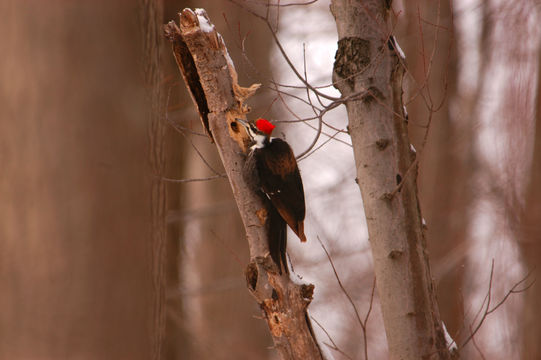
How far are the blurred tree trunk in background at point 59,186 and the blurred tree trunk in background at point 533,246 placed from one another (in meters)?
5.15

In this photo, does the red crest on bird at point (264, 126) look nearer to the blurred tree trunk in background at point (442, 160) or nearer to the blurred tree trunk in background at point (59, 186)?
the blurred tree trunk in background at point (59, 186)

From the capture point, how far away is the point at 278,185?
8.01ft

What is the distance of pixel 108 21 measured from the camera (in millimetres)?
632

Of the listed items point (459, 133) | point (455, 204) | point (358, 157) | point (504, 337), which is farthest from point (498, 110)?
point (358, 157)

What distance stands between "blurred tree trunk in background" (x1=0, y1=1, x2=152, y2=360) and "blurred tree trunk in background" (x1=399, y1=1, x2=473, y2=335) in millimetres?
5611

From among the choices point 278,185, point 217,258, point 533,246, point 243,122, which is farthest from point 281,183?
point 217,258

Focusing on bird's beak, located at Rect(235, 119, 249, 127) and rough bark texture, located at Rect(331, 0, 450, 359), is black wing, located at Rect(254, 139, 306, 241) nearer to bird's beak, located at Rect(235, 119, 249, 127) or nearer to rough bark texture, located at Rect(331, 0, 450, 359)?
bird's beak, located at Rect(235, 119, 249, 127)

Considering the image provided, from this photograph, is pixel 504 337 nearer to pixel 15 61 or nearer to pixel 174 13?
pixel 174 13

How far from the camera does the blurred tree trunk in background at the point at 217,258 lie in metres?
6.11

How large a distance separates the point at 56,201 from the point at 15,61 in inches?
6.3

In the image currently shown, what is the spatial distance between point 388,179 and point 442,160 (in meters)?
4.29

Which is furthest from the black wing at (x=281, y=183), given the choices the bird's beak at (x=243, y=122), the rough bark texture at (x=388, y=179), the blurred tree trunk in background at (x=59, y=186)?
the blurred tree trunk in background at (x=59, y=186)

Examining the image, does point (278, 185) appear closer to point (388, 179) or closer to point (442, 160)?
point (388, 179)

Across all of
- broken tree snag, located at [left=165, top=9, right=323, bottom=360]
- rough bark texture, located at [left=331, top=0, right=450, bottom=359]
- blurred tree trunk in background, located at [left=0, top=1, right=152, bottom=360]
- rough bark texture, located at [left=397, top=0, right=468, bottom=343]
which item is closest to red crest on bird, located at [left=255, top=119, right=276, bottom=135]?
broken tree snag, located at [left=165, top=9, right=323, bottom=360]
